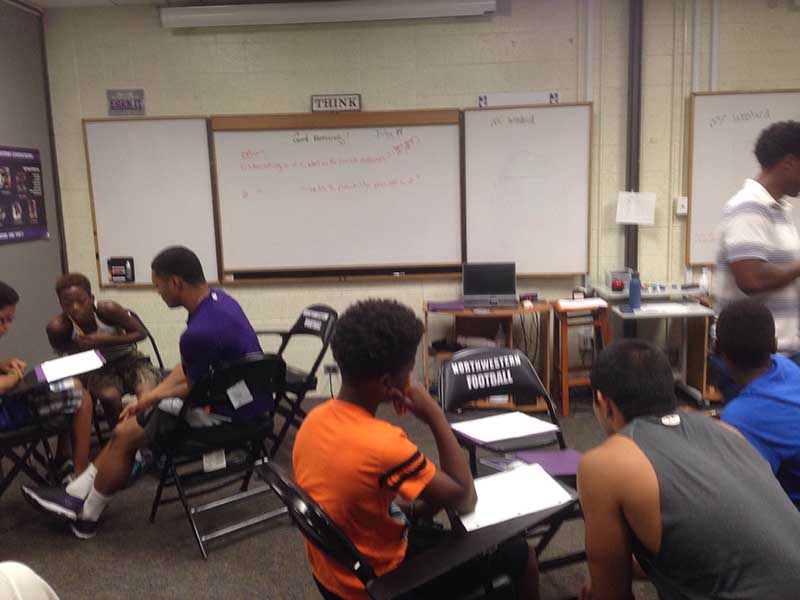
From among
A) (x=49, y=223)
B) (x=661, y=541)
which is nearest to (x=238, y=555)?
(x=661, y=541)

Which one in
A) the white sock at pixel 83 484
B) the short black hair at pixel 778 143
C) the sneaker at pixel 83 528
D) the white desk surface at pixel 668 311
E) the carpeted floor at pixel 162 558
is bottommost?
the carpeted floor at pixel 162 558

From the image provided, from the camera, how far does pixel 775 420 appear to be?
1.49m

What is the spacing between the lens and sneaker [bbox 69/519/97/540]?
2.65 m

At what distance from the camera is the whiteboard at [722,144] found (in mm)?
4105

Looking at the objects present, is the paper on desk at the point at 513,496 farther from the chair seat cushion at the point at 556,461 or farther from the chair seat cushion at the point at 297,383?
the chair seat cushion at the point at 297,383

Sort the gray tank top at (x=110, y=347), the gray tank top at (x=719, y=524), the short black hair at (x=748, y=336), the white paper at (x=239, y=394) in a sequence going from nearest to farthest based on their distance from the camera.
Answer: the gray tank top at (x=719, y=524)
the short black hair at (x=748, y=336)
the white paper at (x=239, y=394)
the gray tank top at (x=110, y=347)

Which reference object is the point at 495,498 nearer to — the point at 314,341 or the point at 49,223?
the point at 314,341

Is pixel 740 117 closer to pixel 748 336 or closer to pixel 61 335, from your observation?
pixel 748 336

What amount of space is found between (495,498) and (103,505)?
1.86 metres

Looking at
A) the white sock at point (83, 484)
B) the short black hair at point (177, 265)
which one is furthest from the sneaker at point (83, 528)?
the short black hair at point (177, 265)

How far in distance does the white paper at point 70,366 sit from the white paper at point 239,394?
54cm

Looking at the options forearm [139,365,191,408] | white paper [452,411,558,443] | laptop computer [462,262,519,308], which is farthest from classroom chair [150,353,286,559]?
laptop computer [462,262,519,308]

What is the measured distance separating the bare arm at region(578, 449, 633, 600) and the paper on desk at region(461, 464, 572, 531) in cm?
27

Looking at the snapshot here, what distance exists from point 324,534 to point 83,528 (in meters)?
1.85
